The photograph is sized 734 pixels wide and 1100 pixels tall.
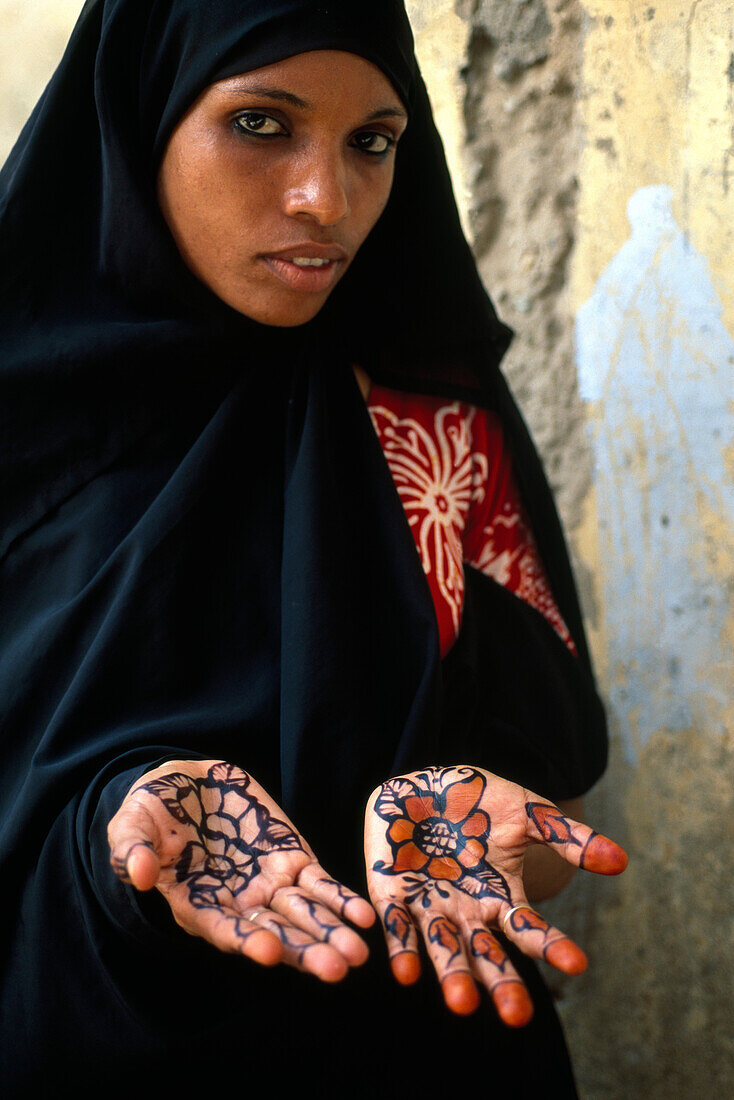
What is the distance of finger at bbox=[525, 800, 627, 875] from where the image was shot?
64 centimetres

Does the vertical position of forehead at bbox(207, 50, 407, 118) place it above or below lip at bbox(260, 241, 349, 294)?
above

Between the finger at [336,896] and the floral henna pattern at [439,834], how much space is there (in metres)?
0.06

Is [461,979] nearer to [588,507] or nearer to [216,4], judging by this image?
[216,4]

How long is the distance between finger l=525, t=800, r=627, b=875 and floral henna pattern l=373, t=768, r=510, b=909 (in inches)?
1.7

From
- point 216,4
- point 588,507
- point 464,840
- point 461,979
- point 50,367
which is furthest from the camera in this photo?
point 588,507

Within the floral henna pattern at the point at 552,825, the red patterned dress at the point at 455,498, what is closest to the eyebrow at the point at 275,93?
the red patterned dress at the point at 455,498

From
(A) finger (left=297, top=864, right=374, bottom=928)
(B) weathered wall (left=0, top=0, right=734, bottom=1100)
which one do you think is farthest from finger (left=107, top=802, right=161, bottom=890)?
(B) weathered wall (left=0, top=0, right=734, bottom=1100)

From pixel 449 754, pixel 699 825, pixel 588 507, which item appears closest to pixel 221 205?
pixel 449 754

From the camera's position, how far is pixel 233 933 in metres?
0.59

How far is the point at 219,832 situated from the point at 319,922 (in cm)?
13

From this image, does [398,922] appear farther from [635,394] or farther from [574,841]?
[635,394]

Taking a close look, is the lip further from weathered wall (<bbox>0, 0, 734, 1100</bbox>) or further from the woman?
weathered wall (<bbox>0, 0, 734, 1100</bbox>)

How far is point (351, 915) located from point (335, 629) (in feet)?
1.07

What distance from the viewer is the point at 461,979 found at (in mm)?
578
